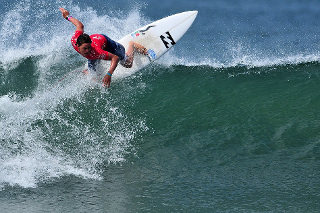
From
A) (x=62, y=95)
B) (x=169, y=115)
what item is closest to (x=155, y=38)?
(x=169, y=115)

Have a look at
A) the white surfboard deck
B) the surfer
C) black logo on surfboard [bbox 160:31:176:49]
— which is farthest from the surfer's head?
black logo on surfboard [bbox 160:31:176:49]

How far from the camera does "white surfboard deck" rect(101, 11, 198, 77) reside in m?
8.64

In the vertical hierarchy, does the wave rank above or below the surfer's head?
below

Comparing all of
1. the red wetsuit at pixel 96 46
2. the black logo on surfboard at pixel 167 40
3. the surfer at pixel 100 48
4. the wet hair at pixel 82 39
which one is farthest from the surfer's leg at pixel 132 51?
the wet hair at pixel 82 39

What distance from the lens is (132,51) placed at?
8438 mm

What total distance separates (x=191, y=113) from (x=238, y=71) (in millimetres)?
1688

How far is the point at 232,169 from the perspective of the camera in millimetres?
6770

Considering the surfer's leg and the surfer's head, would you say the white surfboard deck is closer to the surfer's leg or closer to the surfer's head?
the surfer's leg

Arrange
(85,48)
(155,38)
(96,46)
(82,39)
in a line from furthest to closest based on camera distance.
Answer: (155,38) → (96,46) → (85,48) → (82,39)

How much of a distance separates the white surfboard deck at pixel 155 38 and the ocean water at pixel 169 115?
0.36 metres

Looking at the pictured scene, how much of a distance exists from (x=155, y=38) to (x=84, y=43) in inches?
84.8

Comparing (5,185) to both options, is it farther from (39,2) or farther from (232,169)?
(39,2)

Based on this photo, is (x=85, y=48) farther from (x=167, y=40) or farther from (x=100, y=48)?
(x=167, y=40)

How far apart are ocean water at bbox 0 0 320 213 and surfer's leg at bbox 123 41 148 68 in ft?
1.32
